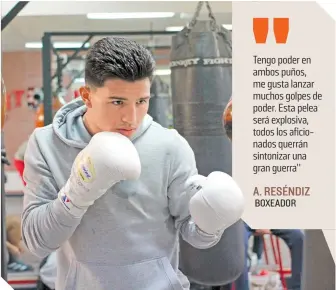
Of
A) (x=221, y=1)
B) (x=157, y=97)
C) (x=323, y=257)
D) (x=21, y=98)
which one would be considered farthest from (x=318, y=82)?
(x=21, y=98)

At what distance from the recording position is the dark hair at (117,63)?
1.21m

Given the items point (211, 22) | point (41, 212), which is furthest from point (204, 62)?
point (41, 212)

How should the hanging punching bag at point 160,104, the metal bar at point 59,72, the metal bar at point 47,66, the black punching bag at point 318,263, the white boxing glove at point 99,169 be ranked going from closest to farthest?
the white boxing glove at point 99,169 < the black punching bag at point 318,263 < the metal bar at point 47,66 < the metal bar at point 59,72 < the hanging punching bag at point 160,104

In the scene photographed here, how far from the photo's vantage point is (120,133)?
4.15 ft

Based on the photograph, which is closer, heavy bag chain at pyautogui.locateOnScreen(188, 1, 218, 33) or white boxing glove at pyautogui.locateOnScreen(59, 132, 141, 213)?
white boxing glove at pyautogui.locateOnScreen(59, 132, 141, 213)

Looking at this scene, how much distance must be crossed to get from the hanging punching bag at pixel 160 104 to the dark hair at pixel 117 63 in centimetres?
132

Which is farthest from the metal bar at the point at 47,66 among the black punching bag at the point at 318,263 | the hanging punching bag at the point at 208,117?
the black punching bag at the point at 318,263

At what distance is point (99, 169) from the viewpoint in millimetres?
1146

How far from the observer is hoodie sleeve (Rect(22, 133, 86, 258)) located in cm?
120

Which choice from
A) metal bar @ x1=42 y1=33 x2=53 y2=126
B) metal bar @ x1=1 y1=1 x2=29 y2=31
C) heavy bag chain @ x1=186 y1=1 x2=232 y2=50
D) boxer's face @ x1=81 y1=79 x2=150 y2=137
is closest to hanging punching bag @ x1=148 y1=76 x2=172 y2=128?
metal bar @ x1=42 y1=33 x2=53 y2=126

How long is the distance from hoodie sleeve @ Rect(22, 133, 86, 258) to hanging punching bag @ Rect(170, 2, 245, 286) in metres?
0.51

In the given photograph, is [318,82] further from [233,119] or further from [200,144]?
[200,144]

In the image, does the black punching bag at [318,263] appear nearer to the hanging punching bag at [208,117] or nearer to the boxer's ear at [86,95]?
the hanging punching bag at [208,117]

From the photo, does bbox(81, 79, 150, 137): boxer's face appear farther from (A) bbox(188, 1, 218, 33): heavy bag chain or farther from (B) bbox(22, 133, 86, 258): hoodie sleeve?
(A) bbox(188, 1, 218, 33): heavy bag chain
